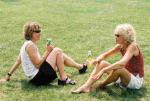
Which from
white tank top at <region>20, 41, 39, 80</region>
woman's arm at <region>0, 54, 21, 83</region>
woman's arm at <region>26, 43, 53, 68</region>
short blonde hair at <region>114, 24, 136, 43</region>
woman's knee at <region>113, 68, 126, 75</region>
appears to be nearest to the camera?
woman's knee at <region>113, 68, 126, 75</region>

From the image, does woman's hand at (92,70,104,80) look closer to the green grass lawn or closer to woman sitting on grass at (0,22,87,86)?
the green grass lawn

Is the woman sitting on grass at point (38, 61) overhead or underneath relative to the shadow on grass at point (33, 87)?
overhead

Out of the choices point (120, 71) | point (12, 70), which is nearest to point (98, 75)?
point (120, 71)

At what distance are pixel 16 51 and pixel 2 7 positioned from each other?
26.2 ft

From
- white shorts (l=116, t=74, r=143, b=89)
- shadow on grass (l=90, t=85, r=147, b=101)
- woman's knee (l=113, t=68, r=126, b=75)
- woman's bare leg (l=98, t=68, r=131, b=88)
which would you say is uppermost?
woman's knee (l=113, t=68, r=126, b=75)

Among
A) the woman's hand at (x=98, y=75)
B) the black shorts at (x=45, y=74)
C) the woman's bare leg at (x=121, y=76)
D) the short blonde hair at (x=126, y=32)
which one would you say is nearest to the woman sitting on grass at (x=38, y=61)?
the black shorts at (x=45, y=74)

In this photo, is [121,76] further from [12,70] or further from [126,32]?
[12,70]

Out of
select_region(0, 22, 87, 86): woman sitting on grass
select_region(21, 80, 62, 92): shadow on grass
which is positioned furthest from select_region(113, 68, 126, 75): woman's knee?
select_region(21, 80, 62, 92): shadow on grass

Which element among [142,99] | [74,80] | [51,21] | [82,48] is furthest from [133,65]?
[51,21]

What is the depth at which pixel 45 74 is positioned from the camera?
25.1 feet

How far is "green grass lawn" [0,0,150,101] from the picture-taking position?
7344 mm

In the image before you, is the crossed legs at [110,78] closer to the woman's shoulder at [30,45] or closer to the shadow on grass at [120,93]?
the shadow on grass at [120,93]

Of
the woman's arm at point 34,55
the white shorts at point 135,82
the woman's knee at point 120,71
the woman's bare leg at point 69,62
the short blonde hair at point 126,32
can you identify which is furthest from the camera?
the woman's bare leg at point 69,62

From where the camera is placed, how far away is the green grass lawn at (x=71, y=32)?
734cm
